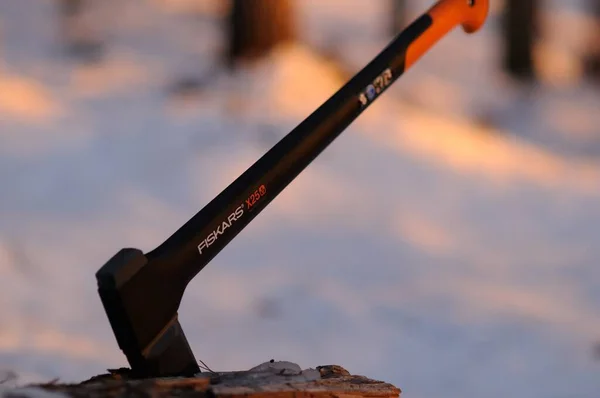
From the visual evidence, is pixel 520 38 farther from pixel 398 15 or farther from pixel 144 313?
pixel 144 313

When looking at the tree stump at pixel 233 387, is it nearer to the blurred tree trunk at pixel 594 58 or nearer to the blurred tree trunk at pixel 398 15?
the blurred tree trunk at pixel 594 58

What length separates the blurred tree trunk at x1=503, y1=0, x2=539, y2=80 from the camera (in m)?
9.89

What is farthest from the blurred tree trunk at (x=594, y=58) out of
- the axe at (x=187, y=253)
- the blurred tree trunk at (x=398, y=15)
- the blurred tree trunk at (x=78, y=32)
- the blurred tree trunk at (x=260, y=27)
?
the axe at (x=187, y=253)

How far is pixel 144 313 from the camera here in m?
2.19

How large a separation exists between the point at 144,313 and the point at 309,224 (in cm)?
318

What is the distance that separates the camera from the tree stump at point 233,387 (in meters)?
1.99

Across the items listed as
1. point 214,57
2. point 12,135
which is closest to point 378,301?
point 12,135

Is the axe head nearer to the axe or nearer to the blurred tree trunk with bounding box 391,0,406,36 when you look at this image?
the axe

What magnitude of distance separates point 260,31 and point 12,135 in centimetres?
220

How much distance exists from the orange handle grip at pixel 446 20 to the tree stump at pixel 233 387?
1188 mm

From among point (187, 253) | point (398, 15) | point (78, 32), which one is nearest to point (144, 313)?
point (187, 253)

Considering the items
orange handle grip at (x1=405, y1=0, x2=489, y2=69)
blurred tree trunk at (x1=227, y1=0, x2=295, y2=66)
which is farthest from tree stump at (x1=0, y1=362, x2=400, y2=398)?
blurred tree trunk at (x1=227, y1=0, x2=295, y2=66)

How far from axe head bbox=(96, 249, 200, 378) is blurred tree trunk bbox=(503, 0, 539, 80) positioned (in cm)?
814

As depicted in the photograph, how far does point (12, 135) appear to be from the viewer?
5.67 meters
